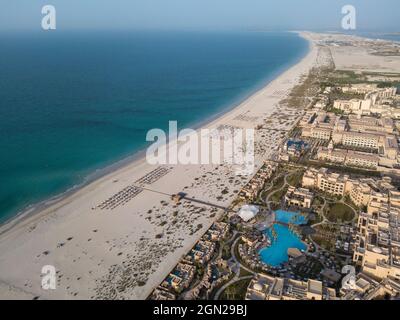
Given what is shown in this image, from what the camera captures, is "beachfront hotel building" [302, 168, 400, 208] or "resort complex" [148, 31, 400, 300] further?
"beachfront hotel building" [302, 168, 400, 208]

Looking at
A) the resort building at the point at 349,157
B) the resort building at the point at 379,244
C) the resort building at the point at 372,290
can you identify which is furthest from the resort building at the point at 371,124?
the resort building at the point at 372,290

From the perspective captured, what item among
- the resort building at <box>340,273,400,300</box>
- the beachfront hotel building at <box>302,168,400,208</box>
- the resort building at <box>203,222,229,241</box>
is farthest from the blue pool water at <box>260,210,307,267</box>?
the beachfront hotel building at <box>302,168,400,208</box>

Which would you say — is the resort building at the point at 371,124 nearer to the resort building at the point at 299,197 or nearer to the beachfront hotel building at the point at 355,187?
the beachfront hotel building at the point at 355,187

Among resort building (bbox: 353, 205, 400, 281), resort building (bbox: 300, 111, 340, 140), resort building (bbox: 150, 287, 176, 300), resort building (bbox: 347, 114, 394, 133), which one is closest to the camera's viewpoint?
resort building (bbox: 150, 287, 176, 300)

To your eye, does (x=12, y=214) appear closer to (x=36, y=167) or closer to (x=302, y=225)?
(x=36, y=167)

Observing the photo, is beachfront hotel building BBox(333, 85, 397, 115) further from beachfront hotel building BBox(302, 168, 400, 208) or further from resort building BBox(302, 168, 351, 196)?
resort building BBox(302, 168, 351, 196)

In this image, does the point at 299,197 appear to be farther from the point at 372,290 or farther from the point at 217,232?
the point at 372,290
